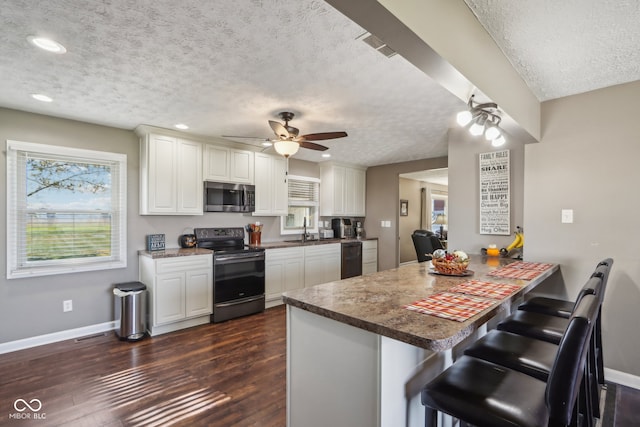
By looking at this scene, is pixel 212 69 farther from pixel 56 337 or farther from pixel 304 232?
pixel 304 232

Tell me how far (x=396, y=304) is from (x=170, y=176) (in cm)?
323

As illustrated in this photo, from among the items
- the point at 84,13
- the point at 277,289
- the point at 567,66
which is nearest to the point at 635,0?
the point at 567,66

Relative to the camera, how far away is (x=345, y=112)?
3.02 meters

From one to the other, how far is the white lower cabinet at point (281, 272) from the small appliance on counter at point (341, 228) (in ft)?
4.38

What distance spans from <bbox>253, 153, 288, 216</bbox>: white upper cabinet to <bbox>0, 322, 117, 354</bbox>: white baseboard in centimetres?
226

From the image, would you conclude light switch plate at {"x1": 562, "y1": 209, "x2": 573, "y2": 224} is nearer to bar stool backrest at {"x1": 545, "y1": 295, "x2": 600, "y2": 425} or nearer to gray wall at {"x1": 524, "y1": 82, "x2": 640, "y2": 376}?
gray wall at {"x1": 524, "y1": 82, "x2": 640, "y2": 376}

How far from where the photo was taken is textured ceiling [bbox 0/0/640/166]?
155cm

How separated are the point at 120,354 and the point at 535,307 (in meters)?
3.59

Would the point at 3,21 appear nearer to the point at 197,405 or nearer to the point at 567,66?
the point at 197,405

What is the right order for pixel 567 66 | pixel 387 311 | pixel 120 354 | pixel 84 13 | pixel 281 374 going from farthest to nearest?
1. pixel 120 354
2. pixel 281 374
3. pixel 567 66
4. pixel 84 13
5. pixel 387 311

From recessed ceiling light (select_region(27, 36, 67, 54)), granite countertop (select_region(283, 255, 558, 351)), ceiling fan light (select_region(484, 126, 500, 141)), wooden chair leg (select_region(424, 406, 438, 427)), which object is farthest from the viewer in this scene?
ceiling fan light (select_region(484, 126, 500, 141))

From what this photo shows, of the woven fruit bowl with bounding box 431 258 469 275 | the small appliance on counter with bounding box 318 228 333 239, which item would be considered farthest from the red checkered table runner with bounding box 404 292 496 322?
the small appliance on counter with bounding box 318 228 333 239

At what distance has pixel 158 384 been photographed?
7.72 ft

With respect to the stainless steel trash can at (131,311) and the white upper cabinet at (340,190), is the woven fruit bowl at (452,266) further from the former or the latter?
the white upper cabinet at (340,190)
